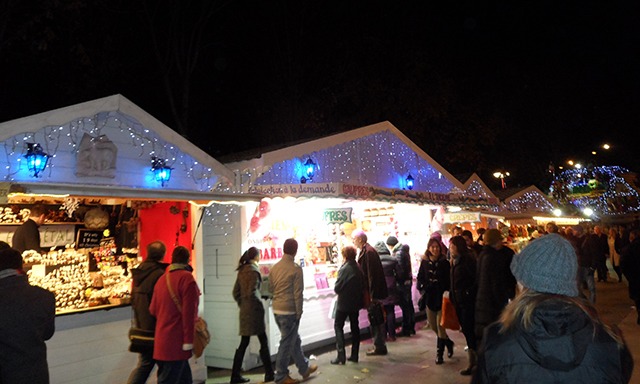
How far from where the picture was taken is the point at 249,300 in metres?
6.76

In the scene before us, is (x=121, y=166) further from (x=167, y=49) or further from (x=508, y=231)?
(x=508, y=231)

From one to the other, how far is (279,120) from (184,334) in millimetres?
16467

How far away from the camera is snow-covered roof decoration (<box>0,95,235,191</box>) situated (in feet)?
17.8

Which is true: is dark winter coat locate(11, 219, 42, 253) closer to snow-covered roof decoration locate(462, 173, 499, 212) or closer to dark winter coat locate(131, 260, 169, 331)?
dark winter coat locate(131, 260, 169, 331)

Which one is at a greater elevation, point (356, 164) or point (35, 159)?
point (356, 164)

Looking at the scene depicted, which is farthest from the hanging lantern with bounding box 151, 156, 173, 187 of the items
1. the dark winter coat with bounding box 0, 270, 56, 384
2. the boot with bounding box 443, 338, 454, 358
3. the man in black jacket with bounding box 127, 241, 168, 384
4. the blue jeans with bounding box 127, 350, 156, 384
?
the boot with bounding box 443, 338, 454, 358

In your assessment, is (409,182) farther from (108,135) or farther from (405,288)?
(108,135)

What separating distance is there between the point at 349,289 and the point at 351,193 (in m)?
1.68

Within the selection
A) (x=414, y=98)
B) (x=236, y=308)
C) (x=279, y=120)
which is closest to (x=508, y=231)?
(x=414, y=98)

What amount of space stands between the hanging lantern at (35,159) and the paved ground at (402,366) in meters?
3.80

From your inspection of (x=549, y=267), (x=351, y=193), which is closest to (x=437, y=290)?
(x=351, y=193)

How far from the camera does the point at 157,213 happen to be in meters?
8.45

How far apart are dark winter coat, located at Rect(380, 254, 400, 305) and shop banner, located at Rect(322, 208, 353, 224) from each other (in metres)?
1.00

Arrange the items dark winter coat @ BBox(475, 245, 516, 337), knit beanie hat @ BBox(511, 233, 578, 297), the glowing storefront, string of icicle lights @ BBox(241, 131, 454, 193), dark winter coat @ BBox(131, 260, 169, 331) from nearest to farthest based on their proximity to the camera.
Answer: knit beanie hat @ BBox(511, 233, 578, 297) < dark winter coat @ BBox(131, 260, 169, 331) < dark winter coat @ BBox(475, 245, 516, 337) < the glowing storefront < string of icicle lights @ BBox(241, 131, 454, 193)
